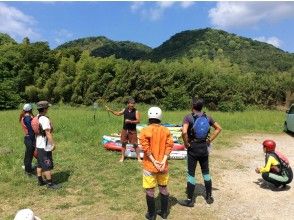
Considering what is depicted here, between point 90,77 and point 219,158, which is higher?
point 90,77

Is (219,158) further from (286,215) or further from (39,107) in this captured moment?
(39,107)

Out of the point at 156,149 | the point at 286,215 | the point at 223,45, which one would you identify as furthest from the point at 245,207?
the point at 223,45

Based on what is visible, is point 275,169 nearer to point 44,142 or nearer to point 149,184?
point 149,184

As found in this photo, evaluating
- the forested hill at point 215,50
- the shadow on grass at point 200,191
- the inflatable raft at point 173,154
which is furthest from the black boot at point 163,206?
the forested hill at point 215,50

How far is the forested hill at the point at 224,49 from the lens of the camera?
62.6m

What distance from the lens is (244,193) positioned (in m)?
10.3

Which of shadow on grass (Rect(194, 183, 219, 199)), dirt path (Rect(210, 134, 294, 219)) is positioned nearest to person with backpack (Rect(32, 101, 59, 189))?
shadow on grass (Rect(194, 183, 219, 199))

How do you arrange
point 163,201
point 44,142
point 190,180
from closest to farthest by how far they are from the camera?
point 163,201, point 190,180, point 44,142

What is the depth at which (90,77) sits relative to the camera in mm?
35875

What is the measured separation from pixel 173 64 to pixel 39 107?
29544 millimetres

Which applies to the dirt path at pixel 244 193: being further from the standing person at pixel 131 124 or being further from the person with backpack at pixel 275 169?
the standing person at pixel 131 124

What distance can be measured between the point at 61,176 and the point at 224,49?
60202mm

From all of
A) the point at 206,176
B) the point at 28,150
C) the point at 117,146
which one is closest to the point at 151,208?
the point at 206,176

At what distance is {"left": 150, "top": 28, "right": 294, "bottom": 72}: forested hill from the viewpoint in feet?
205
